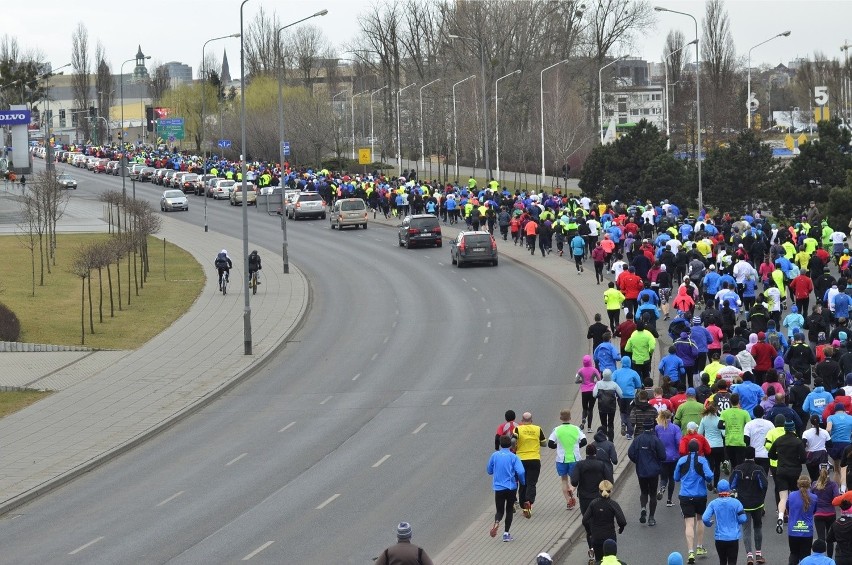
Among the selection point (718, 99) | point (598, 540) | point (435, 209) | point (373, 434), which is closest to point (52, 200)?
point (435, 209)

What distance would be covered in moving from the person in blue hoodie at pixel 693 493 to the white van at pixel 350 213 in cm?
4774

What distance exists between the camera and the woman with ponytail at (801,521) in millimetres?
14859

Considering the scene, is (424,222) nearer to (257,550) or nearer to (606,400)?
(606,400)

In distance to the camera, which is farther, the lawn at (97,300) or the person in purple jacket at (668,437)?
the lawn at (97,300)

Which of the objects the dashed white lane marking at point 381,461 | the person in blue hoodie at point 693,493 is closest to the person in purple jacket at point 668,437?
the person in blue hoodie at point 693,493

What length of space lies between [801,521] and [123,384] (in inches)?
754

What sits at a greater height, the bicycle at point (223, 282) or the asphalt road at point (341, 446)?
the bicycle at point (223, 282)

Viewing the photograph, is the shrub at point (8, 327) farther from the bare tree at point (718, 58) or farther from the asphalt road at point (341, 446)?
the bare tree at point (718, 58)

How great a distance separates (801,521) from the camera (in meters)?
14.9

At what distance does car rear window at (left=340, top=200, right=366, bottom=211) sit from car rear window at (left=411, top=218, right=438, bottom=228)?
8966mm

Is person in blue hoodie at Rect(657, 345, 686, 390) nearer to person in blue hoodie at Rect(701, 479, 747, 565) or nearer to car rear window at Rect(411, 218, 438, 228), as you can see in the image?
person in blue hoodie at Rect(701, 479, 747, 565)

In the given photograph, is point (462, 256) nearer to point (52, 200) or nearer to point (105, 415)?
point (52, 200)

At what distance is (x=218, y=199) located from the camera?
86125 mm

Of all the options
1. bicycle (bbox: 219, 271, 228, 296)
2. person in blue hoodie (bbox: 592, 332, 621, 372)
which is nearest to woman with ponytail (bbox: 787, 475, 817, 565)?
person in blue hoodie (bbox: 592, 332, 621, 372)
